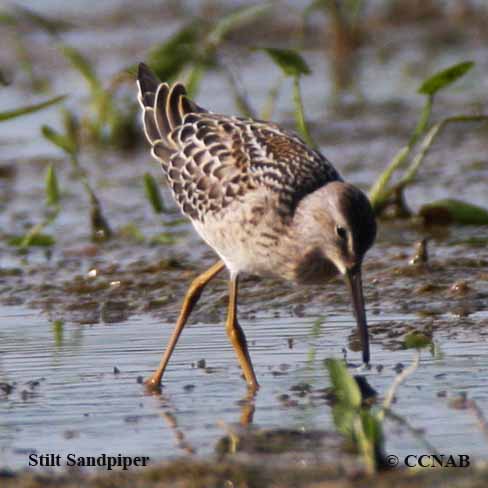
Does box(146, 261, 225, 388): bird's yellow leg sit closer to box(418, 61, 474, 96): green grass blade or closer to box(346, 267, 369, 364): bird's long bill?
box(346, 267, 369, 364): bird's long bill

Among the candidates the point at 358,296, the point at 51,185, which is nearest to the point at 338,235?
the point at 358,296

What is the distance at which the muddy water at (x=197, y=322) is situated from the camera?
646 cm

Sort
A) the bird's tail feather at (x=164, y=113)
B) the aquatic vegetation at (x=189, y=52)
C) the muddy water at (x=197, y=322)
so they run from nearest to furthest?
the muddy water at (x=197, y=322)
the bird's tail feather at (x=164, y=113)
the aquatic vegetation at (x=189, y=52)

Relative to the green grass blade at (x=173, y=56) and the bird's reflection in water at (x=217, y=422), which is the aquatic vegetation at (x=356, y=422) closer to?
the bird's reflection in water at (x=217, y=422)

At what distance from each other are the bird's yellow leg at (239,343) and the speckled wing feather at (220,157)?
1.71 ft

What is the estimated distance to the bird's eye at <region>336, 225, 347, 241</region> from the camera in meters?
7.00

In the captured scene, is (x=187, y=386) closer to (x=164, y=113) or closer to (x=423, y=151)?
(x=164, y=113)

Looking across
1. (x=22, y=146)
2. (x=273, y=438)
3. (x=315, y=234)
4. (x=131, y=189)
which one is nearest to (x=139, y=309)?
(x=315, y=234)

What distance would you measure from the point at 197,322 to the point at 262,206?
5.68ft

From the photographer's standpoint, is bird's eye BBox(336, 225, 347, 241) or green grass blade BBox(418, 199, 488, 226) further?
green grass blade BBox(418, 199, 488, 226)

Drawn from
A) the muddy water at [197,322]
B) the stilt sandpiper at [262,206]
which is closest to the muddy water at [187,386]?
the muddy water at [197,322]

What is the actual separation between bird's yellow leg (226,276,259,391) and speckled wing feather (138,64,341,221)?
521 millimetres

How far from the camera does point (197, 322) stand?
9008 millimetres

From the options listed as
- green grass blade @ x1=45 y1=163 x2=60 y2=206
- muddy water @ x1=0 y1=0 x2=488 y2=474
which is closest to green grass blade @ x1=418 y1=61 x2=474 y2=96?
muddy water @ x1=0 y1=0 x2=488 y2=474
